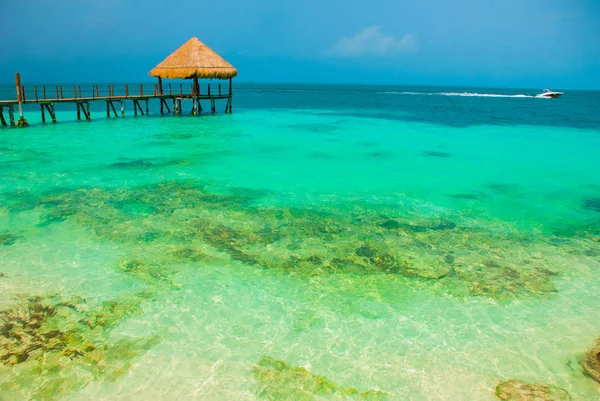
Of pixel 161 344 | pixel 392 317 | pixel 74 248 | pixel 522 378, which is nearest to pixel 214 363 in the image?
pixel 161 344

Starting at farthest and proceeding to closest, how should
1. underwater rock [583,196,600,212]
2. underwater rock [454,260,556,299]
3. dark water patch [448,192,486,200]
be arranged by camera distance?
1. dark water patch [448,192,486,200]
2. underwater rock [583,196,600,212]
3. underwater rock [454,260,556,299]

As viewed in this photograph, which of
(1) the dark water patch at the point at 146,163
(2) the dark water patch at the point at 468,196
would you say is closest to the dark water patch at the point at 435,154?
(2) the dark water patch at the point at 468,196

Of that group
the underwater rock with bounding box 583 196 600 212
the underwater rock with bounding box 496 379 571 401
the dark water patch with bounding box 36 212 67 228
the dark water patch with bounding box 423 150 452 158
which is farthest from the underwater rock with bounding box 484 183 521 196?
the dark water patch with bounding box 36 212 67 228

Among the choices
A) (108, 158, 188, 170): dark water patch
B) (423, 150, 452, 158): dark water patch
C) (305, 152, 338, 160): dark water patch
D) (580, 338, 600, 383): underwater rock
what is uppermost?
(423, 150, 452, 158): dark water patch

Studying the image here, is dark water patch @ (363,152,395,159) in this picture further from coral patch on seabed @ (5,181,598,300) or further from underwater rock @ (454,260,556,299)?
underwater rock @ (454,260,556,299)

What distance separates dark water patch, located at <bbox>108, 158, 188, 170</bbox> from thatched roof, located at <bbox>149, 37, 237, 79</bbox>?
12517 millimetres

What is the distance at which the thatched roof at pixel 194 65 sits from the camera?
2495 centimetres

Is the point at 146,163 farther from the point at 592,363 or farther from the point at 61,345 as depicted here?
the point at 592,363

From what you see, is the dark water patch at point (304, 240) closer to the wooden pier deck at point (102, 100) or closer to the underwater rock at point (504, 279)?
the underwater rock at point (504, 279)

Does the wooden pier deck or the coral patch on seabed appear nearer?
the coral patch on seabed

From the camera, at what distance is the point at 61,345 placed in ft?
14.1

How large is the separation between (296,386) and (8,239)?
5.79 m

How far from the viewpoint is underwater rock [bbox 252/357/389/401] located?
3832 mm

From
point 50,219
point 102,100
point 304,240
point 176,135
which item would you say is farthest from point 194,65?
point 304,240
